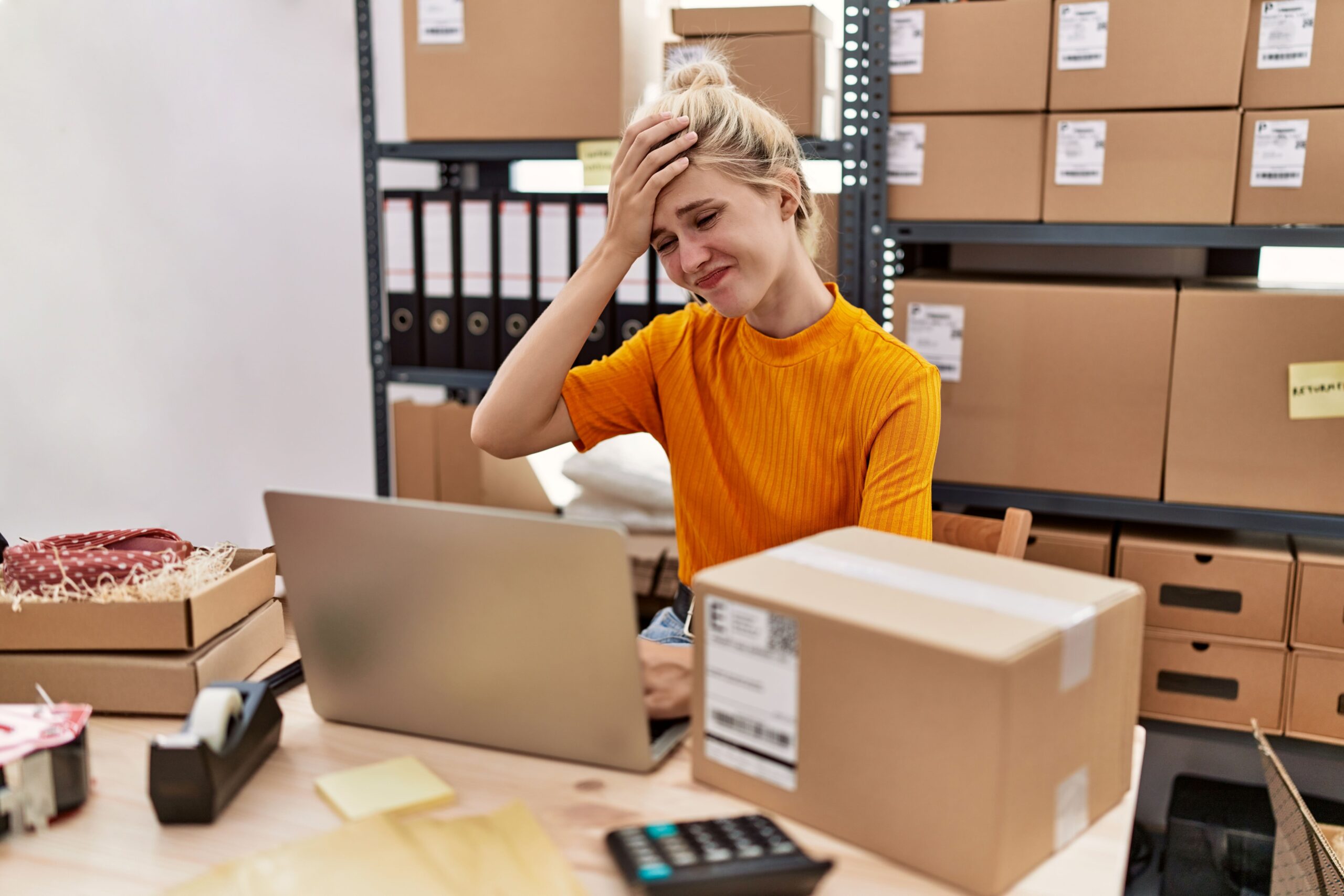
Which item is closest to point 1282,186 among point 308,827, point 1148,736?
point 1148,736

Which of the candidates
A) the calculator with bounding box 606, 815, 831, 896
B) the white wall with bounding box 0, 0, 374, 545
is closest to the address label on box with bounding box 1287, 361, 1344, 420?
the calculator with bounding box 606, 815, 831, 896

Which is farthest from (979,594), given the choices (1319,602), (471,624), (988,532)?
(1319,602)

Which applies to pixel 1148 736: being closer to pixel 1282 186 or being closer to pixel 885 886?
pixel 1282 186

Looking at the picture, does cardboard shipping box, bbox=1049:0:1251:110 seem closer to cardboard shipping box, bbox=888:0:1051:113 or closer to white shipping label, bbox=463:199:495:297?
cardboard shipping box, bbox=888:0:1051:113

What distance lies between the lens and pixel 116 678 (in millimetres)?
935

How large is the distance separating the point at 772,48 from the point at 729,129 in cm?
79

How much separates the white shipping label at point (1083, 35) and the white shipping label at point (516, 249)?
3.37 ft

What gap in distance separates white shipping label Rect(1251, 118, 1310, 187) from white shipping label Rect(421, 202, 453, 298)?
4.84 feet

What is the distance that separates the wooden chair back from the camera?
140 cm

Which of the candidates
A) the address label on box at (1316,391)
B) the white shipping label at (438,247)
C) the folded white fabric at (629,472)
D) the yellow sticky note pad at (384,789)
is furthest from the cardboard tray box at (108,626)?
the address label on box at (1316,391)

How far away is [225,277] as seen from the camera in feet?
9.32

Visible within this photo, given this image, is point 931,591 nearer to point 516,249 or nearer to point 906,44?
point 906,44

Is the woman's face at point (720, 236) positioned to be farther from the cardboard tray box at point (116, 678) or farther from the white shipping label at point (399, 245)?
the white shipping label at point (399, 245)

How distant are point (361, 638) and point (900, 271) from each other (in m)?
1.55
